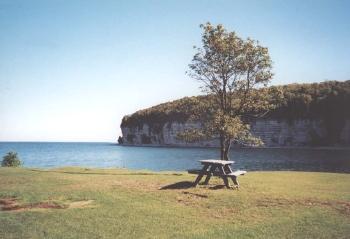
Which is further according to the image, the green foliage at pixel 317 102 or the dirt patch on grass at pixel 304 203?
the green foliage at pixel 317 102

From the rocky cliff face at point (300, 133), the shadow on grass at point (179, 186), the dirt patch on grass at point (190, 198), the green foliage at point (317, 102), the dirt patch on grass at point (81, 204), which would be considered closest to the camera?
the dirt patch on grass at point (81, 204)

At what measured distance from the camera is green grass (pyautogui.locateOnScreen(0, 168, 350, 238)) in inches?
478

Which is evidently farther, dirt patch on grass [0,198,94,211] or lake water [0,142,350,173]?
lake water [0,142,350,173]

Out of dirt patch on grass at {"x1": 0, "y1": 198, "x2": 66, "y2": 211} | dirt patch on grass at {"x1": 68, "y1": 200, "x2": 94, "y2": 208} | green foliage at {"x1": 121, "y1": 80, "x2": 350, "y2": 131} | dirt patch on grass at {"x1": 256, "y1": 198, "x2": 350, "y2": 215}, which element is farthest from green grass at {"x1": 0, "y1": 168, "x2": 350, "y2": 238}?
green foliage at {"x1": 121, "y1": 80, "x2": 350, "y2": 131}

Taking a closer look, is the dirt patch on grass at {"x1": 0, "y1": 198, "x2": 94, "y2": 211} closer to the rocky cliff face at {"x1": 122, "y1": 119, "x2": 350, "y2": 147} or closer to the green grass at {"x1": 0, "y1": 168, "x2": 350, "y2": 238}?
the green grass at {"x1": 0, "y1": 168, "x2": 350, "y2": 238}

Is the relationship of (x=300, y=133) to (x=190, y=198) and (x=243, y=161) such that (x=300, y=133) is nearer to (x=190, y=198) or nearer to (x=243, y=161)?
(x=243, y=161)

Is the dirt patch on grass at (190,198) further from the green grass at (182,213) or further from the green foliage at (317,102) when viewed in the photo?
the green foliage at (317,102)

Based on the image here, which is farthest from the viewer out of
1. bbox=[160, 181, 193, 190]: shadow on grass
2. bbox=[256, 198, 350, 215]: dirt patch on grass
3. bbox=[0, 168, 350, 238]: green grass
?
bbox=[160, 181, 193, 190]: shadow on grass

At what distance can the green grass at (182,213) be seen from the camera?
12133 mm

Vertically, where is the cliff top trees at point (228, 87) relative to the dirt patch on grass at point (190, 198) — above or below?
above

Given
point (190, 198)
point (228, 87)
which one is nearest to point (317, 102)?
point (228, 87)

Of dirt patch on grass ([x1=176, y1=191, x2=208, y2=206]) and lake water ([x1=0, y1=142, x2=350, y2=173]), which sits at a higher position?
dirt patch on grass ([x1=176, y1=191, x2=208, y2=206])

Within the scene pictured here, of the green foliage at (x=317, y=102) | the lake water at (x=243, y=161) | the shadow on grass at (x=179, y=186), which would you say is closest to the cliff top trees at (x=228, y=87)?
the shadow on grass at (x=179, y=186)

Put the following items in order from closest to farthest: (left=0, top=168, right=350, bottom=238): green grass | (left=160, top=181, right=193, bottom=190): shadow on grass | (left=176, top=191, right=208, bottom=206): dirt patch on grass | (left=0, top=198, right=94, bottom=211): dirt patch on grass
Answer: (left=0, top=168, right=350, bottom=238): green grass, (left=0, top=198, right=94, bottom=211): dirt patch on grass, (left=176, top=191, right=208, bottom=206): dirt patch on grass, (left=160, top=181, right=193, bottom=190): shadow on grass
